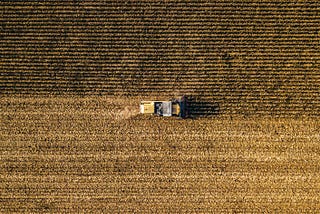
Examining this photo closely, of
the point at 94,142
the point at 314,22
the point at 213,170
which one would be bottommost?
the point at 213,170

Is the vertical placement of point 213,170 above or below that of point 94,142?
below

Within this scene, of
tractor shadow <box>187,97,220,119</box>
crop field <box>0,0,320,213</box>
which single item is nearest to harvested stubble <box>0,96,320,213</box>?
crop field <box>0,0,320,213</box>

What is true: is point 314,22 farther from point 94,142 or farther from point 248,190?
point 94,142

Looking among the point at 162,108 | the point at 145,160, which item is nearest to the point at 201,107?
the point at 162,108

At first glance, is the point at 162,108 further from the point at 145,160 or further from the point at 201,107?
the point at 145,160

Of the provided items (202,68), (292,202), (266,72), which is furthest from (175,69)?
(292,202)

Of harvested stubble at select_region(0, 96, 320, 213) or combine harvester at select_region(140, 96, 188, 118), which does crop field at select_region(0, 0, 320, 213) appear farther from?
combine harvester at select_region(140, 96, 188, 118)
